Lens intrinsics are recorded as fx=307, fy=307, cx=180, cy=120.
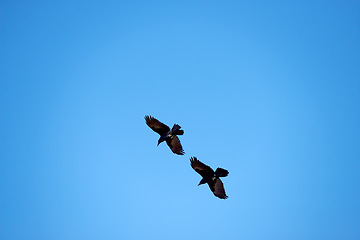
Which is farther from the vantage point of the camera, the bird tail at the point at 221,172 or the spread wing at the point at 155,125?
the spread wing at the point at 155,125

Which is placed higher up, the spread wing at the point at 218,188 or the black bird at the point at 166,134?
the black bird at the point at 166,134

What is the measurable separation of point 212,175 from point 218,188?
3.19 ft

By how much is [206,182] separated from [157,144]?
159 inches

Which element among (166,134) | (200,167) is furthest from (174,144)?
(200,167)

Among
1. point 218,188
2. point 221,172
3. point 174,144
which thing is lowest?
point 218,188

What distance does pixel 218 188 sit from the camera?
61.2ft

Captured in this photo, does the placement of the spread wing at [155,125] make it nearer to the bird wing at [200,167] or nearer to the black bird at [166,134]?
the black bird at [166,134]

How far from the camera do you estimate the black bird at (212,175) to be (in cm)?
1795

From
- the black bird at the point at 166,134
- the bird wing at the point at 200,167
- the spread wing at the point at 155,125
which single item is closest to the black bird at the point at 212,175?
the bird wing at the point at 200,167

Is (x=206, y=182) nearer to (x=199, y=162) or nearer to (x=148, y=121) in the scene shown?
(x=199, y=162)

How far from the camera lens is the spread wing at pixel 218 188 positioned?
61.1 ft

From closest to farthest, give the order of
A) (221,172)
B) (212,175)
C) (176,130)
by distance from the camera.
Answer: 1. (221,172)
2. (212,175)
3. (176,130)

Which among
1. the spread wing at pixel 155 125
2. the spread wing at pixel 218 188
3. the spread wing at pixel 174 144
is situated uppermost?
the spread wing at pixel 155 125

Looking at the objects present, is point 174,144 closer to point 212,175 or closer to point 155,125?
point 155,125
